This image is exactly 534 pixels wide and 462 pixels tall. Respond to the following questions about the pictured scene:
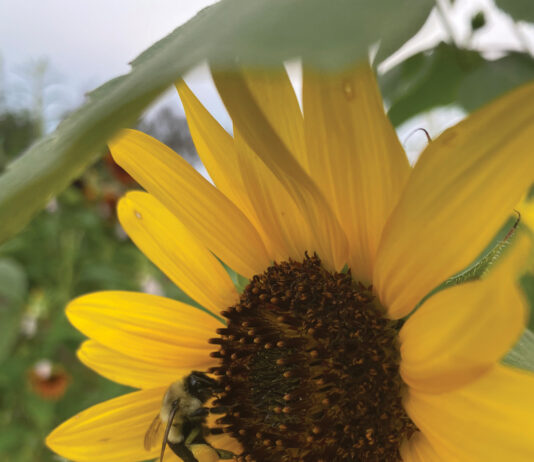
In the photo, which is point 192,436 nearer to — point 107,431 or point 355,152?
point 107,431

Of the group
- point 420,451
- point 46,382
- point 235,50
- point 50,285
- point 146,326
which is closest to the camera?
point 235,50

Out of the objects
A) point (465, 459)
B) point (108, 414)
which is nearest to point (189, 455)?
point (108, 414)

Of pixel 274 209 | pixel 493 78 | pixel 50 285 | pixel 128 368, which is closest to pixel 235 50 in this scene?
pixel 274 209

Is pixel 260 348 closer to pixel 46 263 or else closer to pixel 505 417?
pixel 505 417

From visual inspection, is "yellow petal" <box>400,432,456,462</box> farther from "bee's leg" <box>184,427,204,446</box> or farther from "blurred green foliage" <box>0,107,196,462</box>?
"blurred green foliage" <box>0,107,196,462</box>

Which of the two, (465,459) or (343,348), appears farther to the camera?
(343,348)

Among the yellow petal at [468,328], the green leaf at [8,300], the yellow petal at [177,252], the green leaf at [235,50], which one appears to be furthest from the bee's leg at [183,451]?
the green leaf at [8,300]

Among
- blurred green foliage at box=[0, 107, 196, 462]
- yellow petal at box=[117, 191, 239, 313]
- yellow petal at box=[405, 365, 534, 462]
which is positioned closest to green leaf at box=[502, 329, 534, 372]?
yellow petal at box=[405, 365, 534, 462]
